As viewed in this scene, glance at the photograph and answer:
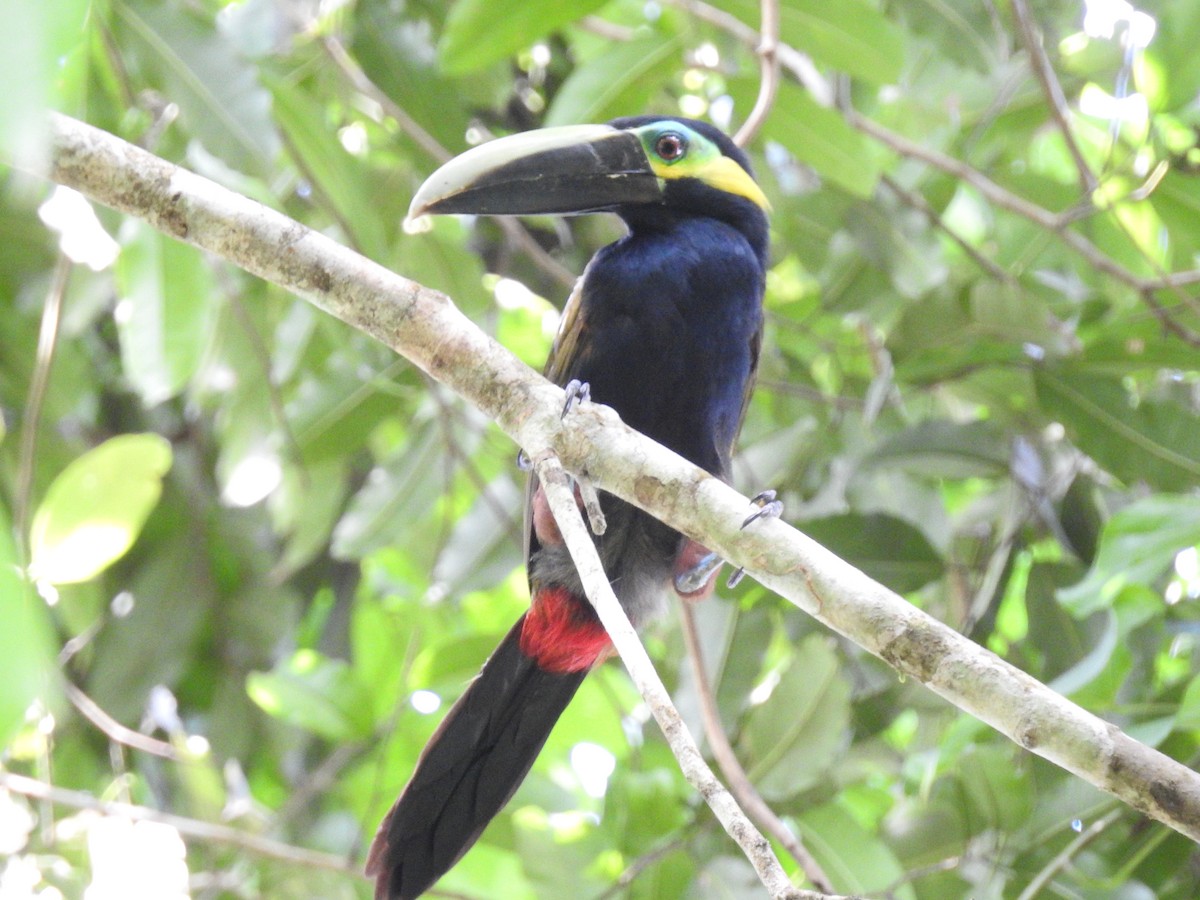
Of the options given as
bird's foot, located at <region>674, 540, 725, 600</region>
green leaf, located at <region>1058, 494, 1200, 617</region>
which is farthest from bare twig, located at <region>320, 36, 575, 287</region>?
green leaf, located at <region>1058, 494, 1200, 617</region>

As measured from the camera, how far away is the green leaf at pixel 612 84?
284 centimetres

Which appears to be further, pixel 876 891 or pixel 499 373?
pixel 876 891

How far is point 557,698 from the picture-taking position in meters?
2.45

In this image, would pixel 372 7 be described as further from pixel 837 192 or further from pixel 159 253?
pixel 837 192

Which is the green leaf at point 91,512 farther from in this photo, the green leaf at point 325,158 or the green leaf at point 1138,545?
the green leaf at point 1138,545

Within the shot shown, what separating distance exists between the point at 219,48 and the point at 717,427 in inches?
50.6

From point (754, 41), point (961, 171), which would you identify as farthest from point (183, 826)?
point (961, 171)

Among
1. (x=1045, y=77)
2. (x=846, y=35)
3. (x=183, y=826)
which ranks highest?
(x=846, y=35)

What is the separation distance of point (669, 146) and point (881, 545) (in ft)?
3.17

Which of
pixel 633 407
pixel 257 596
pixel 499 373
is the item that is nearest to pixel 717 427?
pixel 633 407

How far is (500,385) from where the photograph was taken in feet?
5.80

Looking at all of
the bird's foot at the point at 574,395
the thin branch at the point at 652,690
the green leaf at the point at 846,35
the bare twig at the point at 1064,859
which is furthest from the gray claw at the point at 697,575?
the green leaf at the point at 846,35

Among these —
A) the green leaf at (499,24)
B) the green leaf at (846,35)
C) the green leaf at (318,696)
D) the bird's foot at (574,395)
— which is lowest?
the green leaf at (318,696)

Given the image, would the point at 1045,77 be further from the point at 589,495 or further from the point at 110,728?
the point at 110,728
